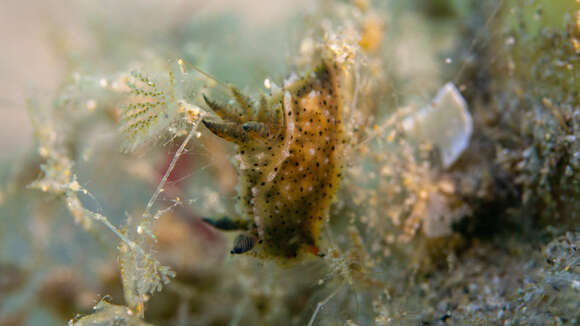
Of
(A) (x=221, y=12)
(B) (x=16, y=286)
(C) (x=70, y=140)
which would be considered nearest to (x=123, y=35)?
(A) (x=221, y=12)

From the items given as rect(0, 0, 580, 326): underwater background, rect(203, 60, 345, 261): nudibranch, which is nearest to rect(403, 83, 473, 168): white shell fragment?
rect(0, 0, 580, 326): underwater background

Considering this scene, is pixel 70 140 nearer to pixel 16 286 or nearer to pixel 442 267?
pixel 16 286

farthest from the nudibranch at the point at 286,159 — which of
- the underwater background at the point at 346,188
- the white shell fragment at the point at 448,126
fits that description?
the white shell fragment at the point at 448,126

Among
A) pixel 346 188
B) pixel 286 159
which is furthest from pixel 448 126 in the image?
pixel 286 159

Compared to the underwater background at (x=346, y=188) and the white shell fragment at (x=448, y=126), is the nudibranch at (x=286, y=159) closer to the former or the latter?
the underwater background at (x=346, y=188)

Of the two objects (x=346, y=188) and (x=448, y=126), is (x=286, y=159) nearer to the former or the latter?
(x=346, y=188)

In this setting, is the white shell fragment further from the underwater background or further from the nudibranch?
the nudibranch
